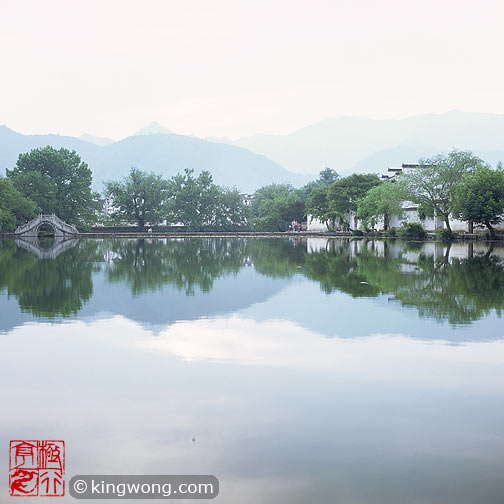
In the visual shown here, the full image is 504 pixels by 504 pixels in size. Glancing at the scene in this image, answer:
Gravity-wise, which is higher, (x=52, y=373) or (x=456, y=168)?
(x=456, y=168)

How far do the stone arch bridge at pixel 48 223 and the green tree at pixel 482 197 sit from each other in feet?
171

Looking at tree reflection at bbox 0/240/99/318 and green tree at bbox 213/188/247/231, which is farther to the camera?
green tree at bbox 213/188/247/231

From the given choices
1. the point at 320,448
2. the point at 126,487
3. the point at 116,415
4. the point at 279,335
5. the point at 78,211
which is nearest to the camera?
the point at 126,487

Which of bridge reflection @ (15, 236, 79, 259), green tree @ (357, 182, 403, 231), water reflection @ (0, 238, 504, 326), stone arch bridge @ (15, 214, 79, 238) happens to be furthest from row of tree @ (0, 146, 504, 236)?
water reflection @ (0, 238, 504, 326)

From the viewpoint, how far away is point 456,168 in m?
62.0

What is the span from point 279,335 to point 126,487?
6777mm

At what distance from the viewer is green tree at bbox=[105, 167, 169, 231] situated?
91688 millimetres

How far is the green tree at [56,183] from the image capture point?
84250 millimetres

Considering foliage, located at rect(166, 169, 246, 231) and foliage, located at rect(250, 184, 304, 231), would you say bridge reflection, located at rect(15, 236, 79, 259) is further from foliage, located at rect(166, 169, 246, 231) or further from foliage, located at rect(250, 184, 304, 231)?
foliage, located at rect(250, 184, 304, 231)

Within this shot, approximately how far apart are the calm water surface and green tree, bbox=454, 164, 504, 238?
3963cm

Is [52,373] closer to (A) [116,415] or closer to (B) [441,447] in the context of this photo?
(A) [116,415]

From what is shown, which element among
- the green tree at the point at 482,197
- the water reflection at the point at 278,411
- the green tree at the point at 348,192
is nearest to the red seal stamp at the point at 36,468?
the water reflection at the point at 278,411

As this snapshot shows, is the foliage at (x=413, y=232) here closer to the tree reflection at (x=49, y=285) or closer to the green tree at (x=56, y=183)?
the tree reflection at (x=49, y=285)

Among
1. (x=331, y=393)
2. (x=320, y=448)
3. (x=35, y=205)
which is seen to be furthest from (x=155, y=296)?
(x=35, y=205)
